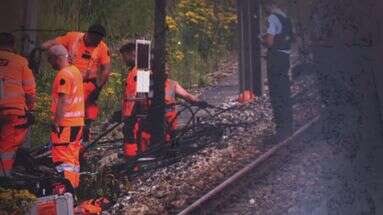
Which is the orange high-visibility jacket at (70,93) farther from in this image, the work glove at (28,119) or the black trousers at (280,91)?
the black trousers at (280,91)

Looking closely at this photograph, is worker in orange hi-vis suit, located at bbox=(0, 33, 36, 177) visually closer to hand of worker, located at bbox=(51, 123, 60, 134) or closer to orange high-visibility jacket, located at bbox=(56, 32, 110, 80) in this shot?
hand of worker, located at bbox=(51, 123, 60, 134)

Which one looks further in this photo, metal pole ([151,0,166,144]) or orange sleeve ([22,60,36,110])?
metal pole ([151,0,166,144])

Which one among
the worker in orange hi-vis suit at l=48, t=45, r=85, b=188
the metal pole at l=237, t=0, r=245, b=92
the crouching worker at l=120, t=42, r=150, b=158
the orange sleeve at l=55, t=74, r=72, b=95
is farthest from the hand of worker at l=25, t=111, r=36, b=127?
the metal pole at l=237, t=0, r=245, b=92

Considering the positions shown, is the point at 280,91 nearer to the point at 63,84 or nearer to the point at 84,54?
the point at 84,54

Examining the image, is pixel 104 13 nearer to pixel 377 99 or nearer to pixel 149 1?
pixel 149 1

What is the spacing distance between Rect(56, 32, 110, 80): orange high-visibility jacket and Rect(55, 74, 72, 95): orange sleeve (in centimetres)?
13

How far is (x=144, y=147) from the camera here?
16.4ft

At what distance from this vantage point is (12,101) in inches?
182

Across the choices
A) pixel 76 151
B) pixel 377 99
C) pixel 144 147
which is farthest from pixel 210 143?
pixel 377 99

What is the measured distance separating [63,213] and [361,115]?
2.61 m

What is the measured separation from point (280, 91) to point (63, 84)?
5.90ft

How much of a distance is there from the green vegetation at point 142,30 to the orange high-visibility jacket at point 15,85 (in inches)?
2.9

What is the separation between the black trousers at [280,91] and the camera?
5.32m

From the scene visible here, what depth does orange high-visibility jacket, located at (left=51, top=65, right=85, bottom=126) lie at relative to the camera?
186 inches
